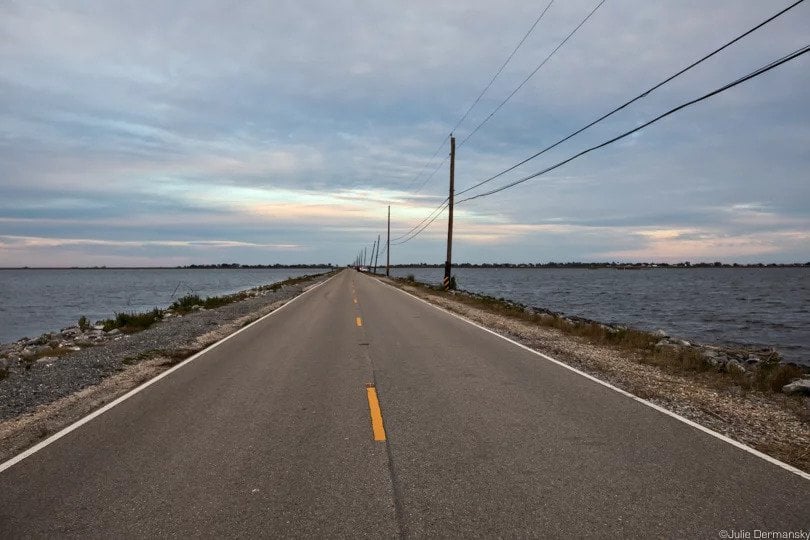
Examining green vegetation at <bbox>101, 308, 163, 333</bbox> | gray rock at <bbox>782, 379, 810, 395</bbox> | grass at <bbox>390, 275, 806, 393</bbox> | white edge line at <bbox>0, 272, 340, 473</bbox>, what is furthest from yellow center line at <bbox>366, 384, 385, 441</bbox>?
green vegetation at <bbox>101, 308, 163, 333</bbox>

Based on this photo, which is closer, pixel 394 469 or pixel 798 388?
pixel 394 469

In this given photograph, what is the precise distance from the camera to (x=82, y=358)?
12281 millimetres

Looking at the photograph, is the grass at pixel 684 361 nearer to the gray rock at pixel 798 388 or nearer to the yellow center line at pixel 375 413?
the gray rock at pixel 798 388

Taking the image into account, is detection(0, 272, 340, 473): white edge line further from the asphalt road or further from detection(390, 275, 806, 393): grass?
detection(390, 275, 806, 393): grass

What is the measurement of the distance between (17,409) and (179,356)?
4.39 m

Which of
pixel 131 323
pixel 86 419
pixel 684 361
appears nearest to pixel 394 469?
pixel 86 419

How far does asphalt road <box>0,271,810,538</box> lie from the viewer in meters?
4.02

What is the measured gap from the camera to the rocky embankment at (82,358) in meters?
8.83

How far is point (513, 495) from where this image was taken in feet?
14.5

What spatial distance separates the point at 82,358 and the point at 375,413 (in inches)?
345

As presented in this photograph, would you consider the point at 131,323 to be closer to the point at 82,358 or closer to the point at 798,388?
the point at 82,358

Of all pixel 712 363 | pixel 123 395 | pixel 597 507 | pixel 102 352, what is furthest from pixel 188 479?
pixel 712 363

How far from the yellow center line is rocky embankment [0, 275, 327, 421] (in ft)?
16.0

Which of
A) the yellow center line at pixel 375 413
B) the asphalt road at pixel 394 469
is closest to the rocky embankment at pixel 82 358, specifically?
the asphalt road at pixel 394 469
